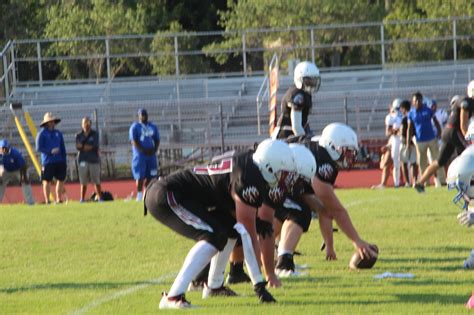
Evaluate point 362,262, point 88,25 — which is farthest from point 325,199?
point 88,25

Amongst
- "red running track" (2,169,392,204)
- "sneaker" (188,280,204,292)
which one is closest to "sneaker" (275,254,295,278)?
"sneaker" (188,280,204,292)

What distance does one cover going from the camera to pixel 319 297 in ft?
28.3

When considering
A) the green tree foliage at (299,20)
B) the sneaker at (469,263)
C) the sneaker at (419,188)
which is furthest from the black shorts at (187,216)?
the green tree foliage at (299,20)

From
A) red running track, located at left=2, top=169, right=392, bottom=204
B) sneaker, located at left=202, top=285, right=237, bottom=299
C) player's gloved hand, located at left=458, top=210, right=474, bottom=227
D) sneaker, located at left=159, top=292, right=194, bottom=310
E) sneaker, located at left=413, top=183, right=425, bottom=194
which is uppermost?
player's gloved hand, located at left=458, top=210, right=474, bottom=227

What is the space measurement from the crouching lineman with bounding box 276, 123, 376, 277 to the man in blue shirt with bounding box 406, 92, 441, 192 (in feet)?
35.8

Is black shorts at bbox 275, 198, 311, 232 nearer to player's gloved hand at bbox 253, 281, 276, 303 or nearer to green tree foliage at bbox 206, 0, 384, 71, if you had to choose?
player's gloved hand at bbox 253, 281, 276, 303

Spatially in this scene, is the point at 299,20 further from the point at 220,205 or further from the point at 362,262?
the point at 220,205

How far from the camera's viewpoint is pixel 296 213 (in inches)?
402

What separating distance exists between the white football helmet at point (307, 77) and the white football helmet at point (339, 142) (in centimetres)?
293

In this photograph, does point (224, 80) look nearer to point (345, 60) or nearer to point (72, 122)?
point (72, 122)

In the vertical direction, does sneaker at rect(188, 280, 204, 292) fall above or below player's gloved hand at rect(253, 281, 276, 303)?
below

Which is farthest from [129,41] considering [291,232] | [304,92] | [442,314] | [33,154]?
[442,314]

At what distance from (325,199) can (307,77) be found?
118 inches

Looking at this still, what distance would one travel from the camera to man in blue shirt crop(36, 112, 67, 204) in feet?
70.7
